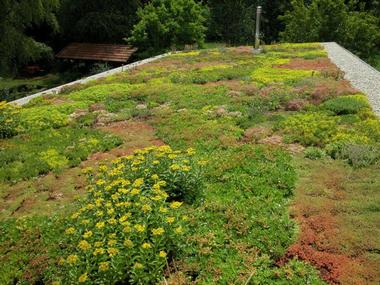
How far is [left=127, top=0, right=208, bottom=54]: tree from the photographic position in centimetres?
2648

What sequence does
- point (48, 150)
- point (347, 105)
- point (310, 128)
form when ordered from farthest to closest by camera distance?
point (347, 105) → point (310, 128) → point (48, 150)

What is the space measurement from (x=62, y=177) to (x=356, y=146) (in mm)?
6510

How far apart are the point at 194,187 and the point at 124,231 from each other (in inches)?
90.9

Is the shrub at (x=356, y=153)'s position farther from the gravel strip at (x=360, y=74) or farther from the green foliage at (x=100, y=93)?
the green foliage at (x=100, y=93)

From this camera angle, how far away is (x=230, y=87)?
15320 mm

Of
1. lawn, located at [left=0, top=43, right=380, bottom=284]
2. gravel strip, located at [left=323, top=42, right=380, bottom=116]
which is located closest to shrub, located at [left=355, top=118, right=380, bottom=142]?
lawn, located at [left=0, top=43, right=380, bottom=284]

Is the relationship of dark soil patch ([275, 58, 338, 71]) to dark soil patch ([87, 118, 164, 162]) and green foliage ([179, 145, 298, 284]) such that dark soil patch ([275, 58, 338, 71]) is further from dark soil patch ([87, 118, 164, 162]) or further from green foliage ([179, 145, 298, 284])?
green foliage ([179, 145, 298, 284])

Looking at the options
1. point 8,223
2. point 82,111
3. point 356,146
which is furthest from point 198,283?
point 82,111

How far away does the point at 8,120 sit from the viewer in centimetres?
1220

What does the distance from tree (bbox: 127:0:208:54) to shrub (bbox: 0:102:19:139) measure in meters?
15.0

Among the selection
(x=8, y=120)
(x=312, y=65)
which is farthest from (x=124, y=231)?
(x=312, y=65)

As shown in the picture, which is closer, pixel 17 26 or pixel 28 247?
pixel 28 247

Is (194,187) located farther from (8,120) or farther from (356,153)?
(8,120)

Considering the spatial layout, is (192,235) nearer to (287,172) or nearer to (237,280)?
(237,280)
